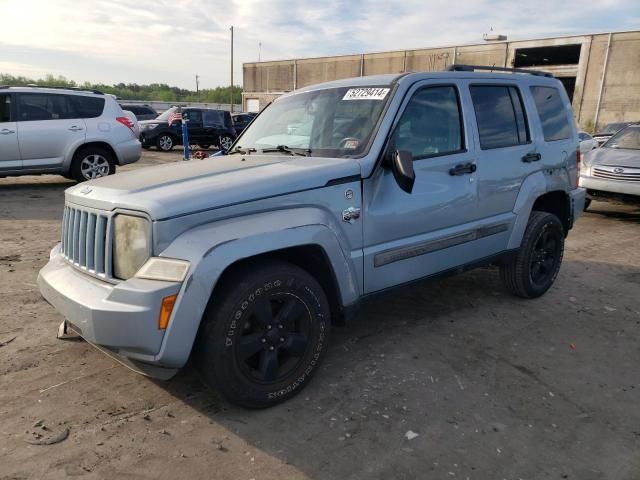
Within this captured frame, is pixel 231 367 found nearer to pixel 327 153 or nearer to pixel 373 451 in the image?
pixel 373 451

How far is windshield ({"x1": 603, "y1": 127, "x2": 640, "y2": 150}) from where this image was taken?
8.88 metres

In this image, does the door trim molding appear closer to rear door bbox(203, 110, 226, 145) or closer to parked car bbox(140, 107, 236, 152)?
parked car bbox(140, 107, 236, 152)

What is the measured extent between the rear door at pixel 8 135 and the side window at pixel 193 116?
10.1 metres

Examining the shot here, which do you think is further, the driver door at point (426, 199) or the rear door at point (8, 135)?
the rear door at point (8, 135)

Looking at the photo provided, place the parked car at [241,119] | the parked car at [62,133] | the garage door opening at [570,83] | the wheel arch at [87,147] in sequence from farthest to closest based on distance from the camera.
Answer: the garage door opening at [570,83]
the parked car at [241,119]
the wheel arch at [87,147]
the parked car at [62,133]

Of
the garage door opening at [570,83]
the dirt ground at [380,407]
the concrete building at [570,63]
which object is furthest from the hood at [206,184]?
the garage door opening at [570,83]

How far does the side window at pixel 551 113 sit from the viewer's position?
14.5 ft

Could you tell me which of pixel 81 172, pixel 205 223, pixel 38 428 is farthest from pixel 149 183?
pixel 81 172

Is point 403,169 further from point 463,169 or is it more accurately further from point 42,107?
point 42,107

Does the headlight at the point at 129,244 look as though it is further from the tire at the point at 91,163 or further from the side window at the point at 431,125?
the tire at the point at 91,163

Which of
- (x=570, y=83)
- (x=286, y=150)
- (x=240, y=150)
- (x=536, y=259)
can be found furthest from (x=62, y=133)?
(x=570, y=83)

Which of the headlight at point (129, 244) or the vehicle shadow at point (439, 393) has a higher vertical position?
the headlight at point (129, 244)

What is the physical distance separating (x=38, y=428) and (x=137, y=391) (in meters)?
0.54

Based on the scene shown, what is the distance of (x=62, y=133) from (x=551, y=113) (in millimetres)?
8315
